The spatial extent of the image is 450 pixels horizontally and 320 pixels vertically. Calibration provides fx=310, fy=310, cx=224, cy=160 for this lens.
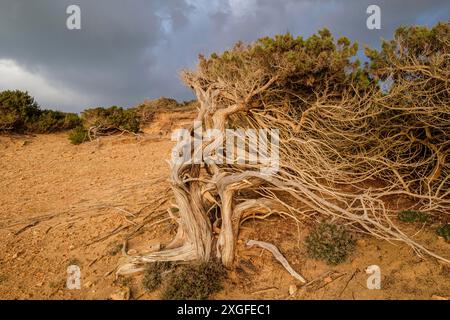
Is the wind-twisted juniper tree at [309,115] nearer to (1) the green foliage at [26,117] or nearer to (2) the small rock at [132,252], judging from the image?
(2) the small rock at [132,252]

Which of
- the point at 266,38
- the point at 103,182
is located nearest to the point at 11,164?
the point at 103,182

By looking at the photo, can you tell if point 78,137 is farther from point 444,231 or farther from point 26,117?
point 444,231

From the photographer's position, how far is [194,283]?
15.5 feet

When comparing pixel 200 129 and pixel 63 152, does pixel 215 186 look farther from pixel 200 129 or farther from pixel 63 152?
pixel 63 152

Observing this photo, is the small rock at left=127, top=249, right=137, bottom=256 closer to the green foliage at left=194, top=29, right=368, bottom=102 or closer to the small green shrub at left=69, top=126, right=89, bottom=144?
the green foliage at left=194, top=29, right=368, bottom=102

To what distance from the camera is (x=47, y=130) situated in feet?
51.4

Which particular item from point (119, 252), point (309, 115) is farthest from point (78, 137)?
point (309, 115)

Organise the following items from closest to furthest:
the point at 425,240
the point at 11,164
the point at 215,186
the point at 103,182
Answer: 1. the point at 215,186
2. the point at 425,240
3. the point at 103,182
4. the point at 11,164

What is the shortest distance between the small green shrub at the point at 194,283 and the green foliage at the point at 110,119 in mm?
11624

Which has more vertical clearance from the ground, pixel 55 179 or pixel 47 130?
pixel 47 130

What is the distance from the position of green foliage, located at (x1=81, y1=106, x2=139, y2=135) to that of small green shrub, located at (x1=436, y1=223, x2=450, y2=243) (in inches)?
514
